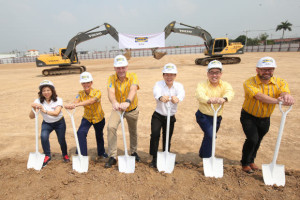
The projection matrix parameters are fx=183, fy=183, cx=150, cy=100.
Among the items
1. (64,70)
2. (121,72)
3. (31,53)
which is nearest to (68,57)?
(64,70)

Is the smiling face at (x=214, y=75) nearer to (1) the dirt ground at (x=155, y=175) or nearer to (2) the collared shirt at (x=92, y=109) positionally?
(1) the dirt ground at (x=155, y=175)

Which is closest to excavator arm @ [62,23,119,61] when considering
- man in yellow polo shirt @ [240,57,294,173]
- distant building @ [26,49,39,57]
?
man in yellow polo shirt @ [240,57,294,173]

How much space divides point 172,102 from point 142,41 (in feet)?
53.3

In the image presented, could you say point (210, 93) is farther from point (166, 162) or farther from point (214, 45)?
point (214, 45)

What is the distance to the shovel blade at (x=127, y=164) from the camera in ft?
10.2

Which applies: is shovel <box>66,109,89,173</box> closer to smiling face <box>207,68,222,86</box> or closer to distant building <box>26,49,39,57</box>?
smiling face <box>207,68,222,86</box>

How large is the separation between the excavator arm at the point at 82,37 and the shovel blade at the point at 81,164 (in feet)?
51.5

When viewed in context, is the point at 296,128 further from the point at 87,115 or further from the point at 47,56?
the point at 47,56

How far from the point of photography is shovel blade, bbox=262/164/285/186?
8.93 feet

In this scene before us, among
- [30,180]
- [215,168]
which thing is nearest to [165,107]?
[215,168]

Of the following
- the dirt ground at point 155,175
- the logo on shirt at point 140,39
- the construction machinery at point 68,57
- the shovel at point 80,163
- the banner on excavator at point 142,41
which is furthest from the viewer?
the logo on shirt at point 140,39

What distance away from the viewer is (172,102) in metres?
2.94

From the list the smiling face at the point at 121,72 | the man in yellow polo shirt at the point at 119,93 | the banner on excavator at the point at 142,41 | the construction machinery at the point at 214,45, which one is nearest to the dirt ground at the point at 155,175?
the man in yellow polo shirt at the point at 119,93

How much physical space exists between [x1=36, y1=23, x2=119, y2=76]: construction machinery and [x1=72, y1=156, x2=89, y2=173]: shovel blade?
1524 centimetres
